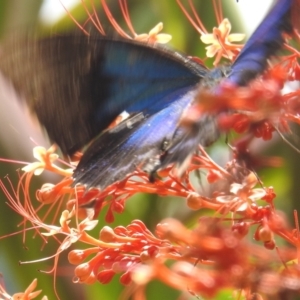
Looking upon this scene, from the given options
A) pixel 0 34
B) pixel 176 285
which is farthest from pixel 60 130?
pixel 0 34

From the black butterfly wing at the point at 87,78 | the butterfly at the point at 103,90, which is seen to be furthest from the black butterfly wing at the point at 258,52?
the black butterfly wing at the point at 87,78

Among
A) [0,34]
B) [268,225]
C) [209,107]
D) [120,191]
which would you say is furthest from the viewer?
[0,34]

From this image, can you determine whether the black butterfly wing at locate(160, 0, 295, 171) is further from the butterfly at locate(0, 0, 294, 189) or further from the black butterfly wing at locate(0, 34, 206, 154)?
the black butterfly wing at locate(0, 34, 206, 154)

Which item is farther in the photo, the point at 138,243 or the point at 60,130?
the point at 60,130

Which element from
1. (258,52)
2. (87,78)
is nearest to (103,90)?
(87,78)

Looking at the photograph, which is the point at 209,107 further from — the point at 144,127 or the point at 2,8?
→ the point at 2,8

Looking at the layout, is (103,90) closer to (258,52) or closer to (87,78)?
(87,78)

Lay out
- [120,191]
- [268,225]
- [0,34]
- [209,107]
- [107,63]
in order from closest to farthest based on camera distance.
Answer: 1. [209,107]
2. [268,225]
3. [120,191]
4. [107,63]
5. [0,34]

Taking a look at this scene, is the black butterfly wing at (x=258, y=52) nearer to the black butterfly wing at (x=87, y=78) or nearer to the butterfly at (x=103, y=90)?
the butterfly at (x=103, y=90)

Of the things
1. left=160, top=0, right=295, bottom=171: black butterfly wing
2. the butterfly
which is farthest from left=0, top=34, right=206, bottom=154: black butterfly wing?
left=160, top=0, right=295, bottom=171: black butterfly wing
